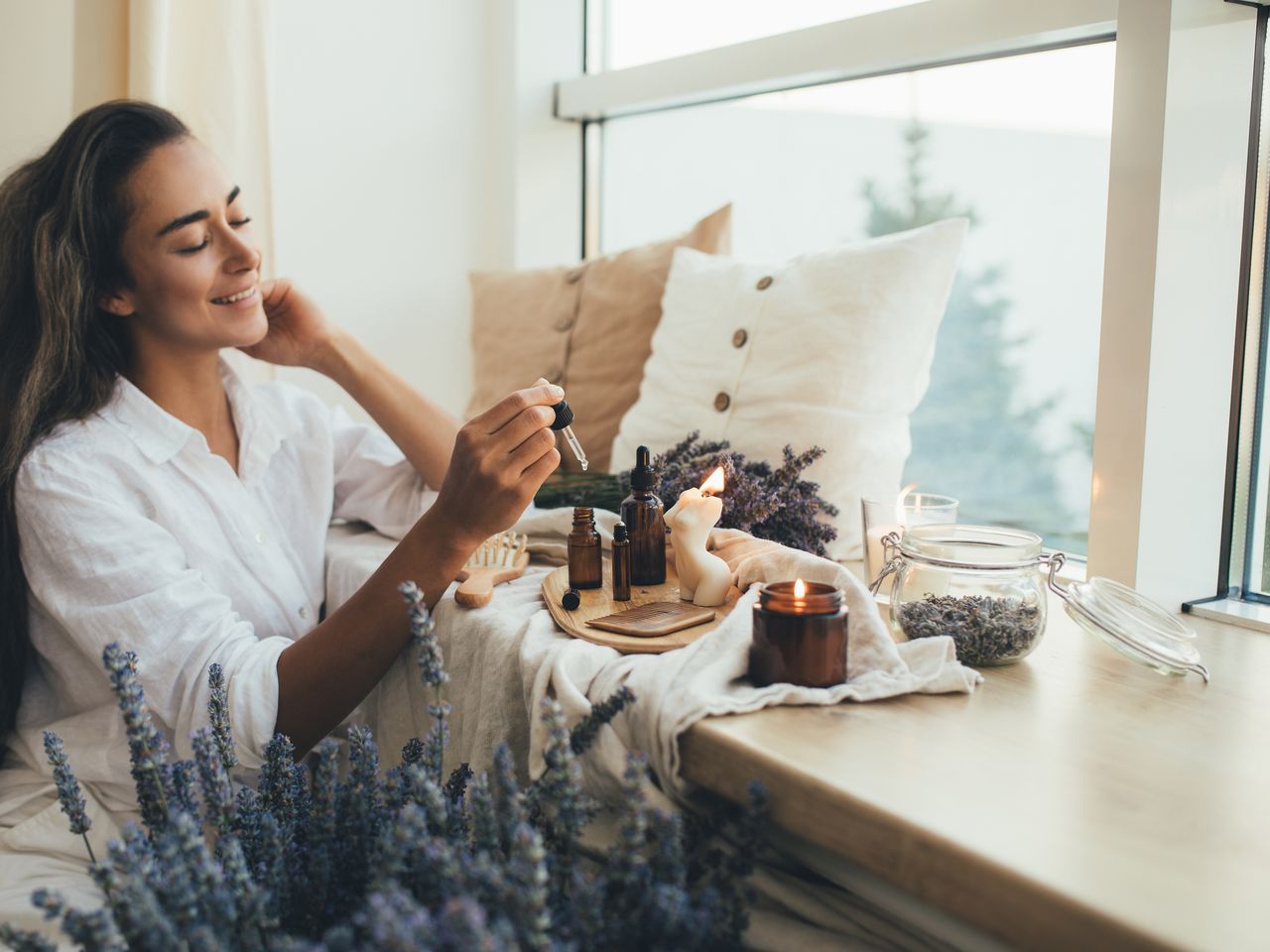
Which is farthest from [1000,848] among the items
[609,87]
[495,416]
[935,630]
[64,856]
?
[609,87]

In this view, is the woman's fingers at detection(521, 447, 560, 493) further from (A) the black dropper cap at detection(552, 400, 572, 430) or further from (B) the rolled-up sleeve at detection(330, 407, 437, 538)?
(B) the rolled-up sleeve at detection(330, 407, 437, 538)

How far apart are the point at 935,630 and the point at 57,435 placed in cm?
110

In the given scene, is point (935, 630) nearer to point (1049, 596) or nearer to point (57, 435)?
point (1049, 596)

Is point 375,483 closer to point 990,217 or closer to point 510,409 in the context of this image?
point 510,409

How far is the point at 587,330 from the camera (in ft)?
7.11

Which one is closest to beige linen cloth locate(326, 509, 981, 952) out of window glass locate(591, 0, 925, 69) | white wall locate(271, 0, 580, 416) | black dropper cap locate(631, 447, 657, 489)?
black dropper cap locate(631, 447, 657, 489)

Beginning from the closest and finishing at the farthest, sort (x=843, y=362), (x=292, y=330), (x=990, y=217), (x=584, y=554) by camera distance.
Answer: (x=584, y=554)
(x=843, y=362)
(x=292, y=330)
(x=990, y=217)

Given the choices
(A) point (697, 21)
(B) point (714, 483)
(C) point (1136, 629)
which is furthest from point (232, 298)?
(A) point (697, 21)

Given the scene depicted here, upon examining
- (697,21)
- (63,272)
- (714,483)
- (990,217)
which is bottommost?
(714,483)

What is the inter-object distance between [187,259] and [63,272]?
16cm

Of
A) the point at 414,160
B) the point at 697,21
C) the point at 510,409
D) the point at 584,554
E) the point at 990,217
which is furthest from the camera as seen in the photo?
the point at 414,160

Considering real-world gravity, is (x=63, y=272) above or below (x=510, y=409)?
above

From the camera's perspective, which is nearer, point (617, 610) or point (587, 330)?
point (617, 610)

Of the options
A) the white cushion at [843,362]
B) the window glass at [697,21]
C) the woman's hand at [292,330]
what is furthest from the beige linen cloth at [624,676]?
the window glass at [697,21]
